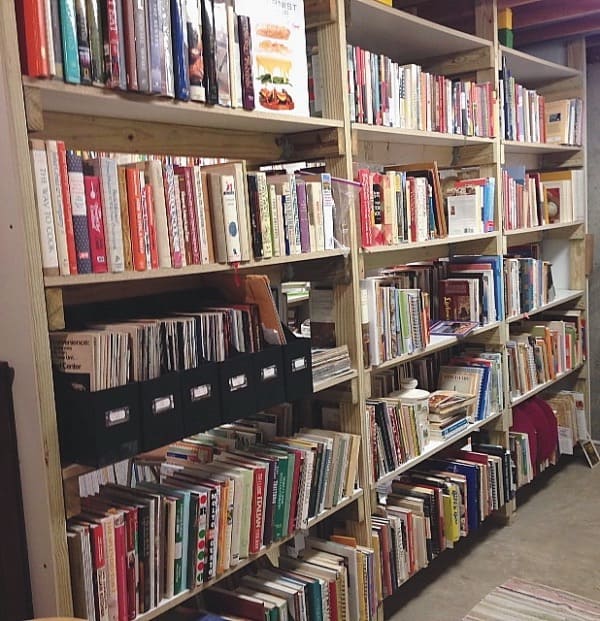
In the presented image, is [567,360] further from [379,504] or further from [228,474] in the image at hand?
[228,474]

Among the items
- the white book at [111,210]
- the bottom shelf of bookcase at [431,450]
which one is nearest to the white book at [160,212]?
the white book at [111,210]

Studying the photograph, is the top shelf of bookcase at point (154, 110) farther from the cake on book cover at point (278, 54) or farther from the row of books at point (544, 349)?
the row of books at point (544, 349)

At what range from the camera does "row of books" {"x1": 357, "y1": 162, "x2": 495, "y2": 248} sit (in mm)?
2598

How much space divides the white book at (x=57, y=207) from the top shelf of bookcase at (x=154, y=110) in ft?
0.37

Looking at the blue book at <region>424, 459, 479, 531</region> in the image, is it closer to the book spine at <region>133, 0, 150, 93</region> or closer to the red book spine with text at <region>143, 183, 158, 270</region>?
the red book spine with text at <region>143, 183, 158, 270</region>

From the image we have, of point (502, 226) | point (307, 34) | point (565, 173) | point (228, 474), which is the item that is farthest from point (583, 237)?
point (228, 474)

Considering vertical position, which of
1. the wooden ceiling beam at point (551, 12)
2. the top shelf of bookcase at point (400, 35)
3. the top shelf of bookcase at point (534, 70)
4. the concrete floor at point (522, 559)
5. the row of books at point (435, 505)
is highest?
the wooden ceiling beam at point (551, 12)

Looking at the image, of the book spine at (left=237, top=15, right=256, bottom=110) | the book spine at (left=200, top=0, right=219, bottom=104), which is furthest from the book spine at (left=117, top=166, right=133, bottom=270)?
the book spine at (left=237, top=15, right=256, bottom=110)

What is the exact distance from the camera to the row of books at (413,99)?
2539 millimetres

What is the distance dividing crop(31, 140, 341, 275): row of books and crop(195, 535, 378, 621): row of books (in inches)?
40.1

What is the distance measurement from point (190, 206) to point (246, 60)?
1.52 feet

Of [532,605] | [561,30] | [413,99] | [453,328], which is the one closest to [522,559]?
[532,605]

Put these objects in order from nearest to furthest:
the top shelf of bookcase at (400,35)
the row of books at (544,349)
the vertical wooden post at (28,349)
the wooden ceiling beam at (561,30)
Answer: the vertical wooden post at (28,349), the top shelf of bookcase at (400,35), the row of books at (544,349), the wooden ceiling beam at (561,30)

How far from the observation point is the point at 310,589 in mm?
2252
